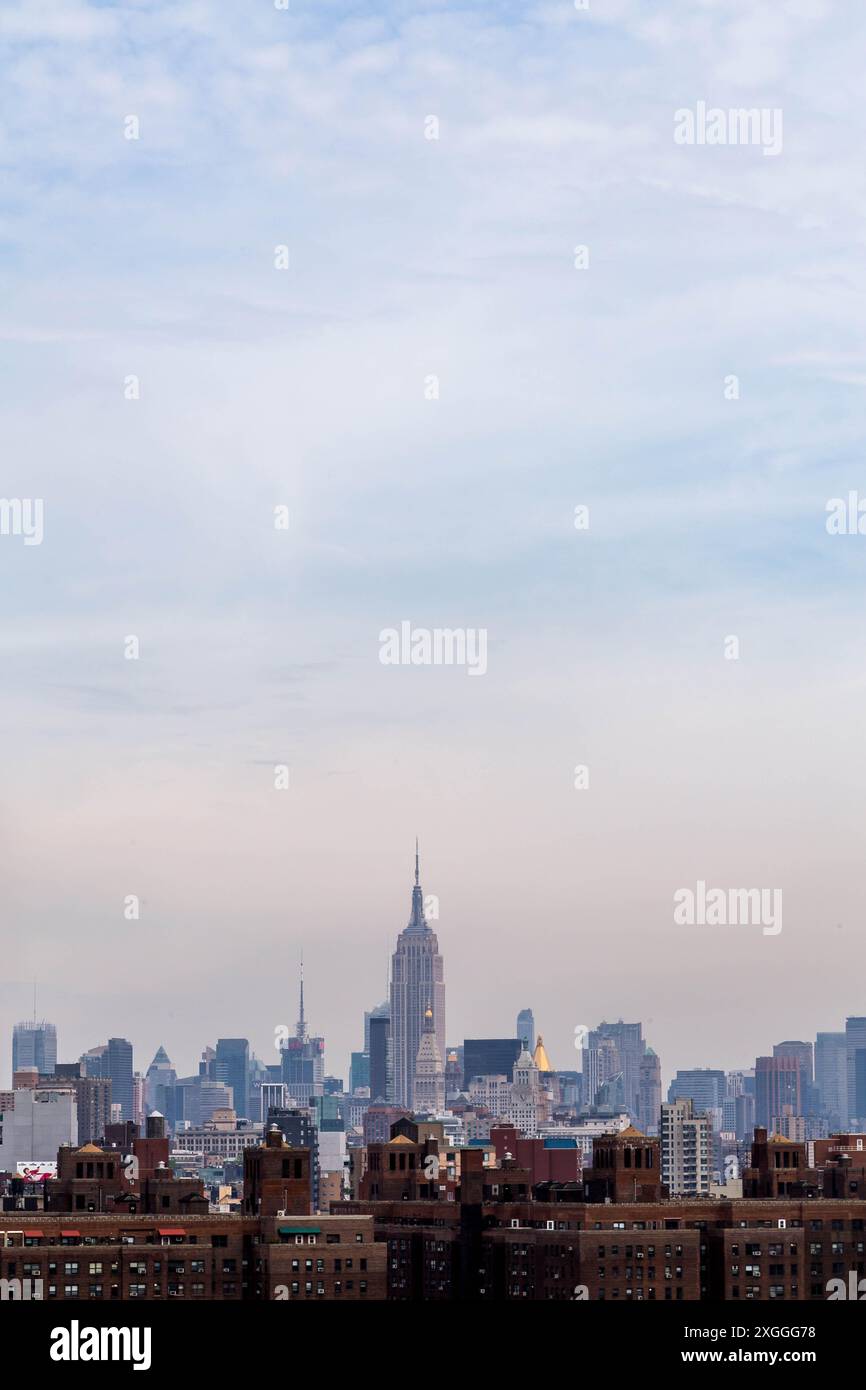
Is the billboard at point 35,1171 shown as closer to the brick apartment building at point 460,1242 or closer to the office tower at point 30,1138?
the office tower at point 30,1138

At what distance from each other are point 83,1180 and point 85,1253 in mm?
26139

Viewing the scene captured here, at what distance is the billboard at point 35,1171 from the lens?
132m

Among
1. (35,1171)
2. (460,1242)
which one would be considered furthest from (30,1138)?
(460,1242)

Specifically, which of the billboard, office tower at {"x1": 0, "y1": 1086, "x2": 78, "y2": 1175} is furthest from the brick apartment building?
office tower at {"x1": 0, "y1": 1086, "x2": 78, "y2": 1175}

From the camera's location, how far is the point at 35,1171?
481ft

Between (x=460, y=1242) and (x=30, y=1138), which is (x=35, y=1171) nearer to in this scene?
(x=30, y=1138)

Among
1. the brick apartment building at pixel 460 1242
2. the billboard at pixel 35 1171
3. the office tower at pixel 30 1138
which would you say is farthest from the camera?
the office tower at pixel 30 1138

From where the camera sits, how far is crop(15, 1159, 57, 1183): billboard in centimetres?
13230

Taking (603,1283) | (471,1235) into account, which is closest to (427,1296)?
(471,1235)

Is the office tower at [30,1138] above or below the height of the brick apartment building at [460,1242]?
above

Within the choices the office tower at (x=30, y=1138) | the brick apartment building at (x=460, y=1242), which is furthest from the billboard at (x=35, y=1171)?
the brick apartment building at (x=460, y=1242)

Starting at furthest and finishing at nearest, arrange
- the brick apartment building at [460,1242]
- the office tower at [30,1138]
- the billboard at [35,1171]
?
the office tower at [30,1138] → the billboard at [35,1171] → the brick apartment building at [460,1242]
